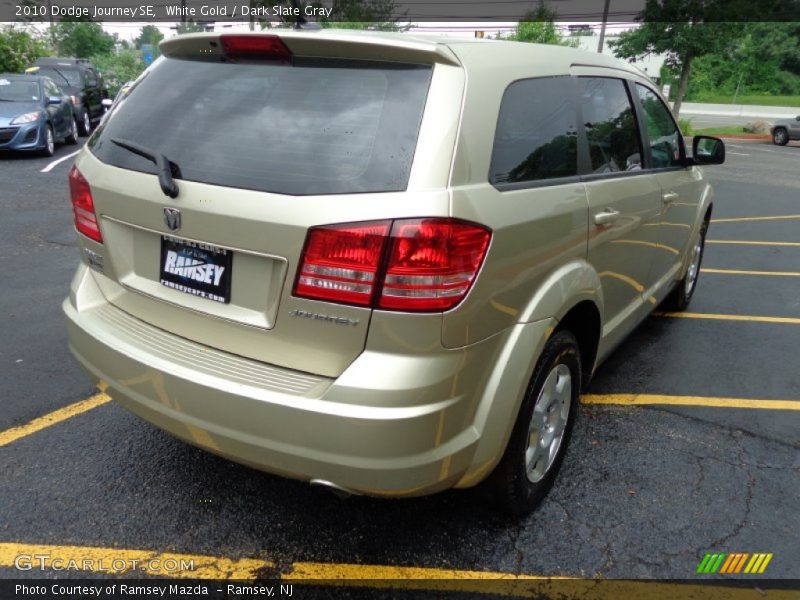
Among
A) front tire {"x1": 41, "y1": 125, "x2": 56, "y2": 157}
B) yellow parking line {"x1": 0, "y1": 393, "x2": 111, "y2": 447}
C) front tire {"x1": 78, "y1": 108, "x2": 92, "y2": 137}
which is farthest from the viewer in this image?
front tire {"x1": 78, "y1": 108, "x2": 92, "y2": 137}

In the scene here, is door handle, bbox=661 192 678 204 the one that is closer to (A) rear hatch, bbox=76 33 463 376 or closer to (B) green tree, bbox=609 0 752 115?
(A) rear hatch, bbox=76 33 463 376

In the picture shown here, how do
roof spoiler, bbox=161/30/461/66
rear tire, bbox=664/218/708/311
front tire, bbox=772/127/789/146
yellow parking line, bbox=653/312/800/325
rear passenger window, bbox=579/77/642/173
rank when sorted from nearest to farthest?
roof spoiler, bbox=161/30/461/66, rear passenger window, bbox=579/77/642/173, rear tire, bbox=664/218/708/311, yellow parking line, bbox=653/312/800/325, front tire, bbox=772/127/789/146

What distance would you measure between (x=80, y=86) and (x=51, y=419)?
17277 mm

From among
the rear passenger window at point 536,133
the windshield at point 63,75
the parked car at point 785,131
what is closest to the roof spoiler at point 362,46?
the rear passenger window at point 536,133

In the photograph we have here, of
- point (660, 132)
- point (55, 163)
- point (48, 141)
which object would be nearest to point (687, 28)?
point (48, 141)

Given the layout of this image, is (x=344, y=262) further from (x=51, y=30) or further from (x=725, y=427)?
(x=51, y=30)

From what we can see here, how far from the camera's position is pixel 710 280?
6348mm

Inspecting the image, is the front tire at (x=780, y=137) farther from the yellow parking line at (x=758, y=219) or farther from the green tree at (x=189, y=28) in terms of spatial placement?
the green tree at (x=189, y=28)

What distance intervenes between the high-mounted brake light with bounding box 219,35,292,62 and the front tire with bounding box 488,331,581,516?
144cm

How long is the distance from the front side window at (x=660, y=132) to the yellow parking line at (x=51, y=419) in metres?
3.41

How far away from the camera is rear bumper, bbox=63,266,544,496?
186 centimetres

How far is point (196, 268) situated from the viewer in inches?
84.4

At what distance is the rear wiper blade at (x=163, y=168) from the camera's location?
2.12m

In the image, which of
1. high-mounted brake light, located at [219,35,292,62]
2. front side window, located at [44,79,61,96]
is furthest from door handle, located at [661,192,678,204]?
front side window, located at [44,79,61,96]
